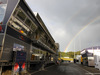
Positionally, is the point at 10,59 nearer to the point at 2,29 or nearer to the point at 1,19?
the point at 2,29

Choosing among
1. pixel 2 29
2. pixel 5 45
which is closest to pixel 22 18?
pixel 2 29

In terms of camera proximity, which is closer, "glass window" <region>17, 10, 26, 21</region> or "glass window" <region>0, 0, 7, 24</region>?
"glass window" <region>0, 0, 7, 24</region>

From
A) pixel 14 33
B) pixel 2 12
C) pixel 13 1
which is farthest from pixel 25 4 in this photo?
pixel 14 33

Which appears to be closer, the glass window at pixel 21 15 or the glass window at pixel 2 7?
the glass window at pixel 2 7

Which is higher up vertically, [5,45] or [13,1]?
[13,1]

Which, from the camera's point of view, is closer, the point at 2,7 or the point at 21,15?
the point at 2,7

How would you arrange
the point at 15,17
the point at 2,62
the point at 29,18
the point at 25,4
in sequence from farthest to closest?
1. the point at 29,18
2. the point at 25,4
3. the point at 15,17
4. the point at 2,62

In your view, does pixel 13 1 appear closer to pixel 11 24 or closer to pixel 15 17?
pixel 15 17

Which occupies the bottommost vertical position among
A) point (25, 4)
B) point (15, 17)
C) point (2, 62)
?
point (2, 62)

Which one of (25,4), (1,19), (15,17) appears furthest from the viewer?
(25,4)

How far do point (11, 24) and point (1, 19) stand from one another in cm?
100

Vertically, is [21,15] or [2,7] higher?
[2,7]

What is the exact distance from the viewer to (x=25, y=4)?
34.3 ft

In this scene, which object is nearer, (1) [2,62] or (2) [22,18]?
(1) [2,62]
